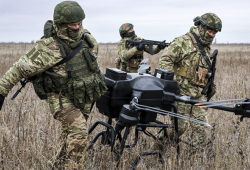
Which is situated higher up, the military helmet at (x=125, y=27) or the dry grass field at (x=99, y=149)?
the military helmet at (x=125, y=27)

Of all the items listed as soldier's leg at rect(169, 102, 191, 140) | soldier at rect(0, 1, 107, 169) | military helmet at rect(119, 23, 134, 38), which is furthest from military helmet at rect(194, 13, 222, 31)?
military helmet at rect(119, 23, 134, 38)

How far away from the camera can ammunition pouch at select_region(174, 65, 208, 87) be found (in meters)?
3.94

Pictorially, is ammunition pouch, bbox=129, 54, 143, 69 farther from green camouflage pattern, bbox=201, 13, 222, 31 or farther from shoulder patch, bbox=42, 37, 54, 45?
shoulder patch, bbox=42, 37, 54, 45

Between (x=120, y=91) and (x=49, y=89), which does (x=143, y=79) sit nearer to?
(x=120, y=91)

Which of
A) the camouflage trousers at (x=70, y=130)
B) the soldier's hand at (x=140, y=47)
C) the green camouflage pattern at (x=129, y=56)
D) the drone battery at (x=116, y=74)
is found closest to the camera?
the drone battery at (x=116, y=74)

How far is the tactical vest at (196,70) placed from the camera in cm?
393

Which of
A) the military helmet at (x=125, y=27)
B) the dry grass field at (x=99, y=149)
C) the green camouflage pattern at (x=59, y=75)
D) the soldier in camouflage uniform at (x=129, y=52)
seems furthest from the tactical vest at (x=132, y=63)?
the green camouflage pattern at (x=59, y=75)

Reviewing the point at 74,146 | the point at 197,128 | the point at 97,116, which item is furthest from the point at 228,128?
the point at 74,146

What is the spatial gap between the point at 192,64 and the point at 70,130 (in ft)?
6.68

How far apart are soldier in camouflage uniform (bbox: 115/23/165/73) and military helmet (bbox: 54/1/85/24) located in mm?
3991

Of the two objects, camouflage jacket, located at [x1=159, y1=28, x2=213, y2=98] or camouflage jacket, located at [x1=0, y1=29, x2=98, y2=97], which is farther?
camouflage jacket, located at [x1=159, y1=28, x2=213, y2=98]

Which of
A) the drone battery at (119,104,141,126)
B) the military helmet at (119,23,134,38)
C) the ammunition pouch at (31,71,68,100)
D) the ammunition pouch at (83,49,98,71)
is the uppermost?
the military helmet at (119,23,134,38)

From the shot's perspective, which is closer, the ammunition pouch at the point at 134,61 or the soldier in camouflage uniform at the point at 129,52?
the soldier in camouflage uniform at the point at 129,52

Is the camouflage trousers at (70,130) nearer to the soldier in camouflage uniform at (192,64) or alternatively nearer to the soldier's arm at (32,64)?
the soldier's arm at (32,64)
